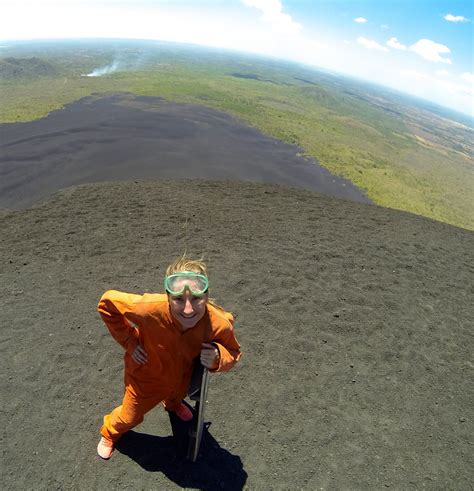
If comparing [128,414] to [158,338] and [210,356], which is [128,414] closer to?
[158,338]

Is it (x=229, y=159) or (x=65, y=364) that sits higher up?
(x=229, y=159)

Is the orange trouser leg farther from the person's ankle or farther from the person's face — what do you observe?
the person's face

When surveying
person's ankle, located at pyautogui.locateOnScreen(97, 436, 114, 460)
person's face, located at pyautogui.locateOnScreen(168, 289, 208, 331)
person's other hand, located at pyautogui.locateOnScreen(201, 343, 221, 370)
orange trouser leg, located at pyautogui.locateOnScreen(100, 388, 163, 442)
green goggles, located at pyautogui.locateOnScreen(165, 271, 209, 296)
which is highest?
green goggles, located at pyautogui.locateOnScreen(165, 271, 209, 296)

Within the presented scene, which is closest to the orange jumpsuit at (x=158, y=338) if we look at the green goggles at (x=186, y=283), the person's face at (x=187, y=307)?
the person's face at (x=187, y=307)

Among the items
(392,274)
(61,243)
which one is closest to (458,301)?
(392,274)

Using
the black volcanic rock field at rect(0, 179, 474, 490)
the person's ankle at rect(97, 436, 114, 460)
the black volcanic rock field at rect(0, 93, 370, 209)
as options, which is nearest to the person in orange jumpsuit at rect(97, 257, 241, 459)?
the person's ankle at rect(97, 436, 114, 460)

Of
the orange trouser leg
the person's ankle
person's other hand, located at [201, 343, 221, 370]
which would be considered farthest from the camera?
the person's ankle

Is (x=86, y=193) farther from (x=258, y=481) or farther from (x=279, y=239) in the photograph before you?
(x=258, y=481)

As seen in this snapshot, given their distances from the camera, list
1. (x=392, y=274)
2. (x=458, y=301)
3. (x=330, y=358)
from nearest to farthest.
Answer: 1. (x=330, y=358)
2. (x=458, y=301)
3. (x=392, y=274)
